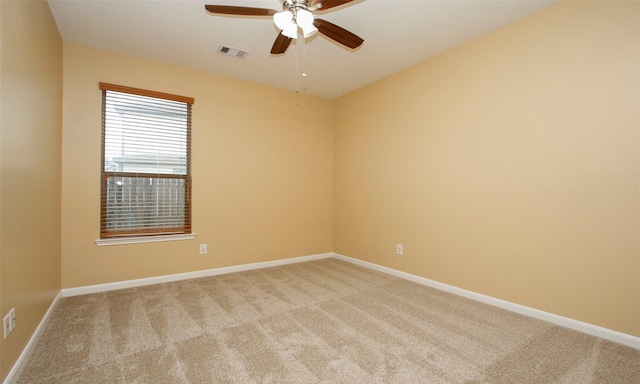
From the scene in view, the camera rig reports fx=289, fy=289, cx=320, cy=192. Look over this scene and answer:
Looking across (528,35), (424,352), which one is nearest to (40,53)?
(424,352)

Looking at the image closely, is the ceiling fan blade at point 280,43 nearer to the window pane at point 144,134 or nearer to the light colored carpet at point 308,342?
the window pane at point 144,134

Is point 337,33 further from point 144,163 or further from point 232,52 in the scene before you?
point 144,163

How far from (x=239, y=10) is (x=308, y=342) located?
236 centimetres

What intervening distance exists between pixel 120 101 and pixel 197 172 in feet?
3.64

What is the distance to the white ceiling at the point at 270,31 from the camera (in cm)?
241

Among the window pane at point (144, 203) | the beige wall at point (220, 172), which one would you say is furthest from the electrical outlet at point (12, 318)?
the window pane at point (144, 203)

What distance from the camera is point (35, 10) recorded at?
2.08m

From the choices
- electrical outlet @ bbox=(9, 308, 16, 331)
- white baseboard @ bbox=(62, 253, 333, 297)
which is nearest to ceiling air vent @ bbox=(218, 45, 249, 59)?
white baseboard @ bbox=(62, 253, 333, 297)

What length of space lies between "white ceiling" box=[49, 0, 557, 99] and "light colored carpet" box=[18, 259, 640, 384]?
2.33 metres

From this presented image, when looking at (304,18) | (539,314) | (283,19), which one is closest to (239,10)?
(283,19)

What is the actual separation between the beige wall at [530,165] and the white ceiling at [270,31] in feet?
1.11

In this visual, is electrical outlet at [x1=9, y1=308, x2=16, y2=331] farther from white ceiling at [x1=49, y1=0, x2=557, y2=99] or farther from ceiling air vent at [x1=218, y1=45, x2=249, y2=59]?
ceiling air vent at [x1=218, y1=45, x2=249, y2=59]

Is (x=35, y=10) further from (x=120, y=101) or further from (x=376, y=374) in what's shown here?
(x=376, y=374)

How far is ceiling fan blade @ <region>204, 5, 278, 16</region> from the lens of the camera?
191 centimetres
